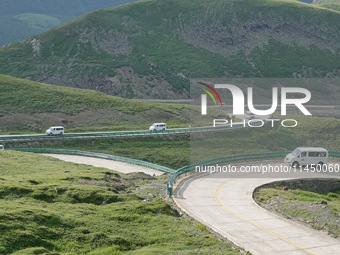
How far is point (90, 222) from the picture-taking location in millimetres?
27109

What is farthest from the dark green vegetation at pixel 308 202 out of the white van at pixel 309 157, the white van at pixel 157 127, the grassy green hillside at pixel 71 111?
the grassy green hillside at pixel 71 111

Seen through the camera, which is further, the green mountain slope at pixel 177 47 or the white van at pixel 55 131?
the green mountain slope at pixel 177 47

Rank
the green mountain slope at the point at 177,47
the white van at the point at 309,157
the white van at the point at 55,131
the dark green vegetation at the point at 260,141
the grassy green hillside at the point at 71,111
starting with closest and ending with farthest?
the white van at the point at 309,157 → the dark green vegetation at the point at 260,141 → the white van at the point at 55,131 → the grassy green hillside at the point at 71,111 → the green mountain slope at the point at 177,47

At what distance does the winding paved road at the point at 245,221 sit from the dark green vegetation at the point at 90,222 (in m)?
1.52

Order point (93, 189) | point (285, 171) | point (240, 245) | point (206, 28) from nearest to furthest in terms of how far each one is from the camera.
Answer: point (240, 245), point (93, 189), point (285, 171), point (206, 28)

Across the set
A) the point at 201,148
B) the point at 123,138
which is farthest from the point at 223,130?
the point at 123,138

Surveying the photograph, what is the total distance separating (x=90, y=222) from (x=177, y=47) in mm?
140431

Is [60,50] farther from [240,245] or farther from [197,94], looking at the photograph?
[240,245]

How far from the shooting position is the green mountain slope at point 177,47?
471 feet

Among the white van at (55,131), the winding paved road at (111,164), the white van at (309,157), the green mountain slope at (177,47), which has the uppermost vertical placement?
the green mountain slope at (177,47)

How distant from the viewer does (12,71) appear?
142 metres

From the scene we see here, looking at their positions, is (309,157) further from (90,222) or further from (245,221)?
(90,222)

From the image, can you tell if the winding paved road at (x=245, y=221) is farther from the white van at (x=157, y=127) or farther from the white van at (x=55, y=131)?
the white van at (x=157, y=127)

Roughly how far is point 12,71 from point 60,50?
16902 mm
